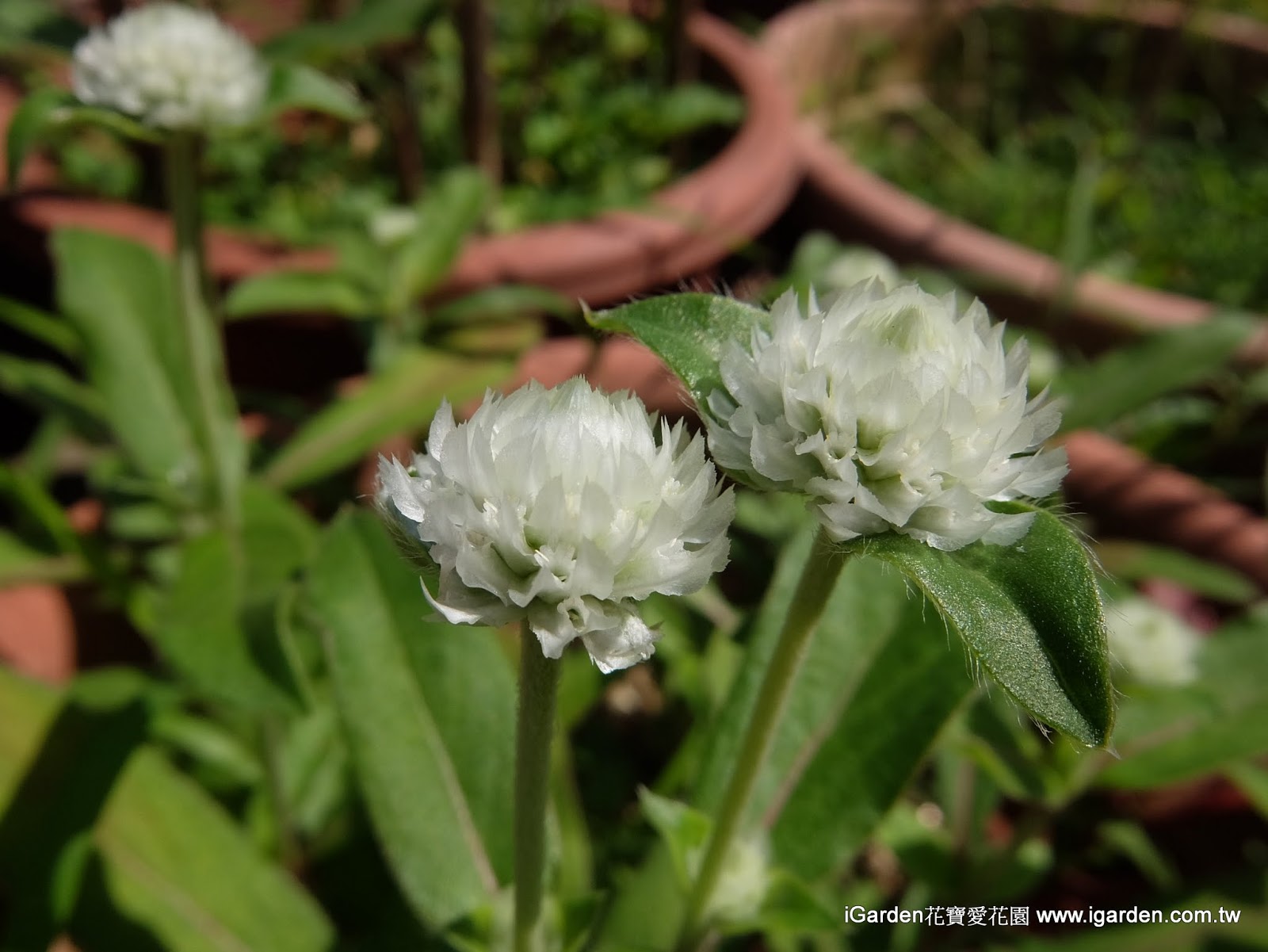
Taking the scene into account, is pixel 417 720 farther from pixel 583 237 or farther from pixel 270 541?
pixel 583 237

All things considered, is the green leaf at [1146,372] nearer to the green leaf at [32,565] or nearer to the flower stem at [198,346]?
the flower stem at [198,346]

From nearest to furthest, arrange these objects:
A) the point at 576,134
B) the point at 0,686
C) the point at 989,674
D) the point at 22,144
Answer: the point at 989,674, the point at 22,144, the point at 0,686, the point at 576,134

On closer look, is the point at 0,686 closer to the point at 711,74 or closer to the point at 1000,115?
the point at 711,74

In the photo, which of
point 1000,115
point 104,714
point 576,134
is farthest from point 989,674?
point 1000,115

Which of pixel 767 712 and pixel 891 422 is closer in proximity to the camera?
pixel 891 422

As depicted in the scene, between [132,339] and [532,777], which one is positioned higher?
[532,777]

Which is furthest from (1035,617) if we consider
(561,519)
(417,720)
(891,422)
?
(417,720)

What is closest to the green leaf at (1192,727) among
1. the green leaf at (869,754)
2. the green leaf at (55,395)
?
the green leaf at (869,754)

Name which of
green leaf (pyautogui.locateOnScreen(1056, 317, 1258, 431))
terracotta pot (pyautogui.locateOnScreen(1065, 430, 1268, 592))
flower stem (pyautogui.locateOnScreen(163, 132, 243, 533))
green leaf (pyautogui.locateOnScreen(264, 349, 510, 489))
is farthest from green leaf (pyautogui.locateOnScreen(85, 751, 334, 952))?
terracotta pot (pyautogui.locateOnScreen(1065, 430, 1268, 592))
